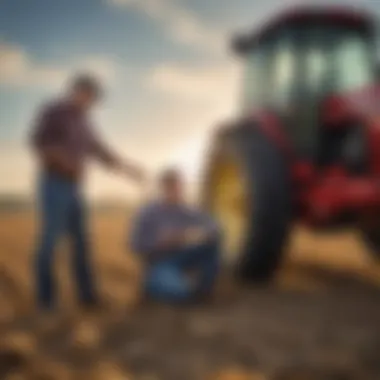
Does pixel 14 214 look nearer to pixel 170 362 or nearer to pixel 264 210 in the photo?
pixel 170 362

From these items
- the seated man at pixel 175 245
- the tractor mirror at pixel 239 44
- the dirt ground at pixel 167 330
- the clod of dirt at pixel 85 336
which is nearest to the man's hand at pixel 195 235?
the seated man at pixel 175 245

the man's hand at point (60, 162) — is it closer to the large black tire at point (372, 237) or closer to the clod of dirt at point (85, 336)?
the clod of dirt at point (85, 336)

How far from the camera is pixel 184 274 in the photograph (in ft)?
4.35

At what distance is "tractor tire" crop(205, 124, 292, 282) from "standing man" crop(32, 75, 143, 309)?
22 centimetres

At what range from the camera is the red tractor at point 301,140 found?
1.39 meters

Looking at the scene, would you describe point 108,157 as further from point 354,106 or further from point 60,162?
point 354,106

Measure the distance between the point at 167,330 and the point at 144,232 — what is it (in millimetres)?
175

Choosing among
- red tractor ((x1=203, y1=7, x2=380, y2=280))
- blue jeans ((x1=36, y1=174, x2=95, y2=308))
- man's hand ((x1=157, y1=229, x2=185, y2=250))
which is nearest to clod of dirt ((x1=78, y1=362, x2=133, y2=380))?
blue jeans ((x1=36, y1=174, x2=95, y2=308))

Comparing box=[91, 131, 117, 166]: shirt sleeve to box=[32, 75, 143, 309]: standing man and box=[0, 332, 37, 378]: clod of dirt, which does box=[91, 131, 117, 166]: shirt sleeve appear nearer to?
box=[32, 75, 143, 309]: standing man

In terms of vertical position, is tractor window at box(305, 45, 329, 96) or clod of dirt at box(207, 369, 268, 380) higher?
tractor window at box(305, 45, 329, 96)

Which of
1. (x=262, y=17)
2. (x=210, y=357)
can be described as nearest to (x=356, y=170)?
(x=262, y=17)

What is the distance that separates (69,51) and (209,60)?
24 cm

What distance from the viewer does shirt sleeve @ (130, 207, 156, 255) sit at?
125 cm

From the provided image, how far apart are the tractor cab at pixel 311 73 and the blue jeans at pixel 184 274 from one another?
1.00 ft
